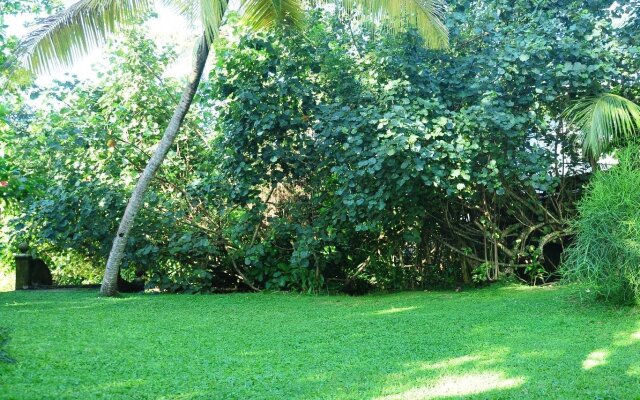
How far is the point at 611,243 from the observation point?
5918mm

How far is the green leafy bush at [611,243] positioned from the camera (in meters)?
5.83

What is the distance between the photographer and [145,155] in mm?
9898

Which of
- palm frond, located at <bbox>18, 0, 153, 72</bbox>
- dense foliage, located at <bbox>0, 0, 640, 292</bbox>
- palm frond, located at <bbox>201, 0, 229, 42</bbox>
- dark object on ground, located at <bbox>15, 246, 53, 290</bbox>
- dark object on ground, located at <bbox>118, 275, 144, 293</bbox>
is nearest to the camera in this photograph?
palm frond, located at <bbox>201, 0, 229, 42</bbox>

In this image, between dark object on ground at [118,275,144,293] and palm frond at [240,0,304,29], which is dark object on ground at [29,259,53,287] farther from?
palm frond at [240,0,304,29]

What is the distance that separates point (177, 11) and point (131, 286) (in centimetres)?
471

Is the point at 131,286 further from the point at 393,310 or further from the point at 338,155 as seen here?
the point at 393,310

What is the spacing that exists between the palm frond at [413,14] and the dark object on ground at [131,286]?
5.31 m

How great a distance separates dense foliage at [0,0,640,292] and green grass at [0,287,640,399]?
135 cm

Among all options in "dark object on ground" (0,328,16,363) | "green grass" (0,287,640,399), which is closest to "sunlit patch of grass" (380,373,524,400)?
"green grass" (0,287,640,399)

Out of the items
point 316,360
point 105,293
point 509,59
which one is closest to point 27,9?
point 105,293

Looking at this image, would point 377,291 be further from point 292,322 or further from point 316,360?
point 316,360

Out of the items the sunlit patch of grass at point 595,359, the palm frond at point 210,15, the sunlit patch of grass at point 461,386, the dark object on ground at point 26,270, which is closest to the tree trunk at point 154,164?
the palm frond at point 210,15

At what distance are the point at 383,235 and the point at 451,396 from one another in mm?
5334

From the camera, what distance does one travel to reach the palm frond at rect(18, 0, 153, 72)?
759 cm
